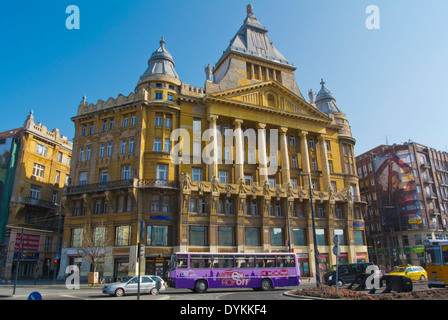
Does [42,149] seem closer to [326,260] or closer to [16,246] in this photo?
[16,246]

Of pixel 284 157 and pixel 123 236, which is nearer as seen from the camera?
pixel 123 236

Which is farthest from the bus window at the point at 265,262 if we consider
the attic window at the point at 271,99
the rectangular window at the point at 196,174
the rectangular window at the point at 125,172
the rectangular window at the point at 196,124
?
the attic window at the point at 271,99

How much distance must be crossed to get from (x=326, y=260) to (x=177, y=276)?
27.7 metres

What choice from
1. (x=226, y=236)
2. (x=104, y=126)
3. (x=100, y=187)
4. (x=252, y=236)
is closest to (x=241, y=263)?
(x=226, y=236)

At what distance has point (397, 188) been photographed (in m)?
70.8

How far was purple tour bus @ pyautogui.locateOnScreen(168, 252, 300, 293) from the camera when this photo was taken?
25156mm

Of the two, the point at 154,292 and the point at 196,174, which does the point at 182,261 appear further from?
the point at 196,174

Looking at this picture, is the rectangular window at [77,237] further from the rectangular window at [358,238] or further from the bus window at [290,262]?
the rectangular window at [358,238]

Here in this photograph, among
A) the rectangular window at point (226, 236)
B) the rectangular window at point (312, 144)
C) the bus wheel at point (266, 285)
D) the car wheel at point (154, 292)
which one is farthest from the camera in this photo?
the rectangular window at point (312, 144)

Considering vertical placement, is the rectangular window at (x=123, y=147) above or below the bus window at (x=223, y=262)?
above

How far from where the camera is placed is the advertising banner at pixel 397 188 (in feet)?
222

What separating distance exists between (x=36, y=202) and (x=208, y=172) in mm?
26198

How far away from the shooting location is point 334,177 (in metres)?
52.3

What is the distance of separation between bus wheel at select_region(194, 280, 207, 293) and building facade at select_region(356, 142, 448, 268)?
2053 inches
